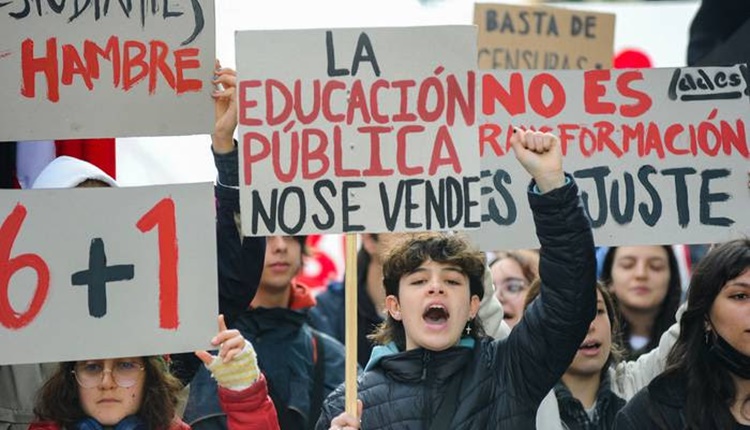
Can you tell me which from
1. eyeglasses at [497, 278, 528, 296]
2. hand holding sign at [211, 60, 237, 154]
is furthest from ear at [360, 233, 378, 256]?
hand holding sign at [211, 60, 237, 154]

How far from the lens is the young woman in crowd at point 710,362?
432cm

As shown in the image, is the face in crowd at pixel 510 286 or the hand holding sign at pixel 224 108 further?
the face in crowd at pixel 510 286

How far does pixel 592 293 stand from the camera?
167 inches

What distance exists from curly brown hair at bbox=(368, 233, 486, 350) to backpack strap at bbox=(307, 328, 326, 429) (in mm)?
1002

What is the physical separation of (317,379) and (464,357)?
141 centimetres

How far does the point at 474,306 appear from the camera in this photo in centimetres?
461

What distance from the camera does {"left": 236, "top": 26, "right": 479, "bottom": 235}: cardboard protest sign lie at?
4293 mm

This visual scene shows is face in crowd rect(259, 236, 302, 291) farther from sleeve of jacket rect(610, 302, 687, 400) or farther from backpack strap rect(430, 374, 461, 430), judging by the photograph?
backpack strap rect(430, 374, 461, 430)

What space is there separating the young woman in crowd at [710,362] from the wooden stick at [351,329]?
2.54 ft

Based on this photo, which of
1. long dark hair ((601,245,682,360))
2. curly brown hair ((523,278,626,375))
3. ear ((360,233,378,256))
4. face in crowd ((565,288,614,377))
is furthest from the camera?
ear ((360,233,378,256))

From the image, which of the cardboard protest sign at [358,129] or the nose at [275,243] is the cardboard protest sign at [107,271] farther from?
the nose at [275,243]

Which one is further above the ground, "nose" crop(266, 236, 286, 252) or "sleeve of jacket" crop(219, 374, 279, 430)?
"nose" crop(266, 236, 286, 252)

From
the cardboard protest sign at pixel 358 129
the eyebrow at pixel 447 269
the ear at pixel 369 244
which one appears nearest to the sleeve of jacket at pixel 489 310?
the eyebrow at pixel 447 269

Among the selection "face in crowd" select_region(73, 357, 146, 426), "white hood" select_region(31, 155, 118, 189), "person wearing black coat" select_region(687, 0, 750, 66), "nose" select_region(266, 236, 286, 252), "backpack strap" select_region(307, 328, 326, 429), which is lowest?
"backpack strap" select_region(307, 328, 326, 429)
